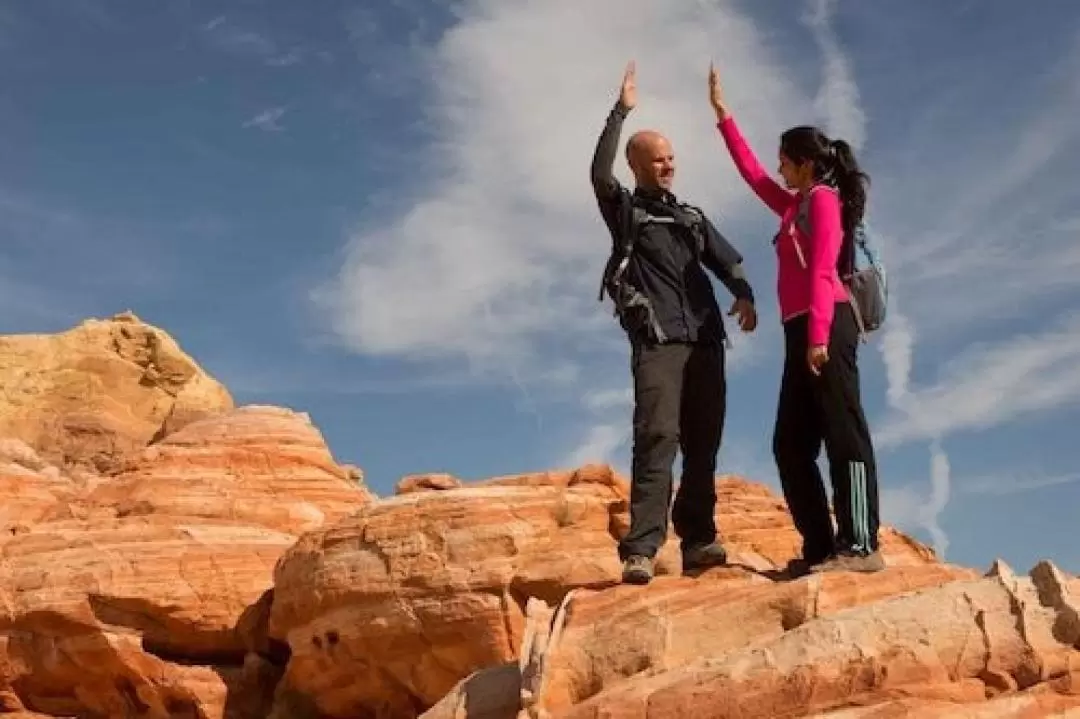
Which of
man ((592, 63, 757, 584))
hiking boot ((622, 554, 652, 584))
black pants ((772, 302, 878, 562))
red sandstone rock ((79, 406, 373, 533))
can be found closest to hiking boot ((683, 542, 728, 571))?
man ((592, 63, 757, 584))

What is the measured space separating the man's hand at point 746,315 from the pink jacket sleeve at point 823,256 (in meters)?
1.13

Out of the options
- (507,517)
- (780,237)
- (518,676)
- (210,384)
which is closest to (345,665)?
(507,517)

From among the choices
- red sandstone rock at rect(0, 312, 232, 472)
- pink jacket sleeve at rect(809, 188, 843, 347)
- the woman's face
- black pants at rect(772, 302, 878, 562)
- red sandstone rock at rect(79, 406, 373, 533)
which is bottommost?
black pants at rect(772, 302, 878, 562)

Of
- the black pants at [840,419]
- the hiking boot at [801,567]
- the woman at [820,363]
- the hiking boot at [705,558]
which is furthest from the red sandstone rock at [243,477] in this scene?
the black pants at [840,419]

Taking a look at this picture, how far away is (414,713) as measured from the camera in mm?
18094

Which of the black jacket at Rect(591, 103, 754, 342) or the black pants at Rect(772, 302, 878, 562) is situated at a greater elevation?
the black jacket at Rect(591, 103, 754, 342)

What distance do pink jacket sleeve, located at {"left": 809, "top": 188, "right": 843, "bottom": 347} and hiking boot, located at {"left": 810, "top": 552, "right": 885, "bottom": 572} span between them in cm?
134

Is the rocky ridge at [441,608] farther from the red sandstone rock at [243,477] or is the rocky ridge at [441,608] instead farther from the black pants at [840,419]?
the black pants at [840,419]

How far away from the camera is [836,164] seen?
27.6 feet

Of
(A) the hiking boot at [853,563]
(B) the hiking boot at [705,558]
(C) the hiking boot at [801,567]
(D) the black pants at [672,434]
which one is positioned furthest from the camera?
(B) the hiking boot at [705,558]

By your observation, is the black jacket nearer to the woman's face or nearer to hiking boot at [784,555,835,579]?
the woman's face

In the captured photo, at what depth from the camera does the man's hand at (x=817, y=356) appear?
7.87 metres

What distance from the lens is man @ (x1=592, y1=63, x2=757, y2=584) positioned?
860 centimetres

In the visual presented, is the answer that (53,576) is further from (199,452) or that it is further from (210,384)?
(210,384)
